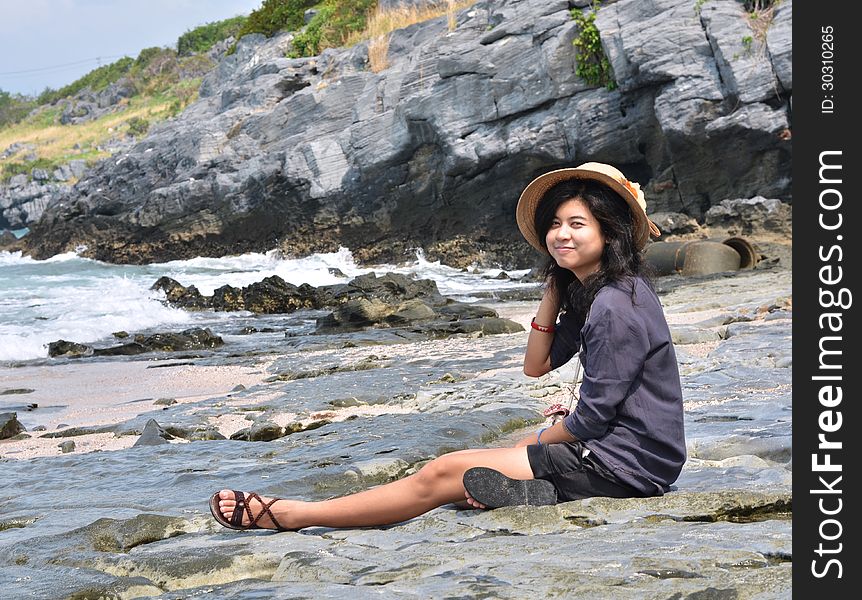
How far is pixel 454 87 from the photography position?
25.5m

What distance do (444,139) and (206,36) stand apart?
156 feet

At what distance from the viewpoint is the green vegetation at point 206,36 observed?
66.4 metres

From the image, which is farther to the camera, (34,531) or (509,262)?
(509,262)

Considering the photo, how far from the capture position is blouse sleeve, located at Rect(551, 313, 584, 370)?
12.6 ft

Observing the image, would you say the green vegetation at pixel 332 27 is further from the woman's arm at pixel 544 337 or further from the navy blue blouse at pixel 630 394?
the navy blue blouse at pixel 630 394

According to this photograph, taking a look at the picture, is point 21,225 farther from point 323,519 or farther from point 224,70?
point 323,519

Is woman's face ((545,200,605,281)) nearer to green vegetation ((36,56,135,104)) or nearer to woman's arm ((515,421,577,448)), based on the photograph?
woman's arm ((515,421,577,448))

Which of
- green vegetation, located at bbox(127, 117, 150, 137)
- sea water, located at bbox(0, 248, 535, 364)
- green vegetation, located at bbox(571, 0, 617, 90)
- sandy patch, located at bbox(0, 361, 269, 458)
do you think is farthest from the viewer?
green vegetation, located at bbox(127, 117, 150, 137)

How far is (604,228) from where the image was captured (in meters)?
3.56

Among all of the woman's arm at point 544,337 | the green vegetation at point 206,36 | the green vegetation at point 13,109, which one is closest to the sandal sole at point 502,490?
the woman's arm at point 544,337

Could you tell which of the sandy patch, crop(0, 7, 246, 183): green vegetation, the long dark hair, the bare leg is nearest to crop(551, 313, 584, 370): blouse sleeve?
Result: the long dark hair

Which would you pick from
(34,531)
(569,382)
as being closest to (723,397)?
(569,382)

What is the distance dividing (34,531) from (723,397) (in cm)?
402

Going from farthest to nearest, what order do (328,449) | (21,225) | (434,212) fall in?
(21,225)
(434,212)
(328,449)
